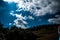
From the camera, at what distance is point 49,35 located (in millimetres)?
3361

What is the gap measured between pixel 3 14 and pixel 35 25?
55 centimetres

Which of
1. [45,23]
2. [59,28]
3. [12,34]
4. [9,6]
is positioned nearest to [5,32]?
[12,34]

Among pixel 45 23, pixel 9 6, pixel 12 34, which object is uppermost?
pixel 9 6

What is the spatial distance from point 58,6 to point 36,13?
38cm

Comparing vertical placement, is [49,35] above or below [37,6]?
below

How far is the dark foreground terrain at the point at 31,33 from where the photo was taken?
3.34 meters

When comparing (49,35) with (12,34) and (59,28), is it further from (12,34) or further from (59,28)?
(12,34)

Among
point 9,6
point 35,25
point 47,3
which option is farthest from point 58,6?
point 9,6

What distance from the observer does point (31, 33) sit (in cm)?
335

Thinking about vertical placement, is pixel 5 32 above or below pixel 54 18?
below

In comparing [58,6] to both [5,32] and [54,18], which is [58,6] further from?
[5,32]

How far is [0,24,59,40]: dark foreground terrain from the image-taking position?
3338mm

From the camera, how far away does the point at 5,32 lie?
132 inches

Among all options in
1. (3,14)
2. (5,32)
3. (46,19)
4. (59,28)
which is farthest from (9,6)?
(59,28)
